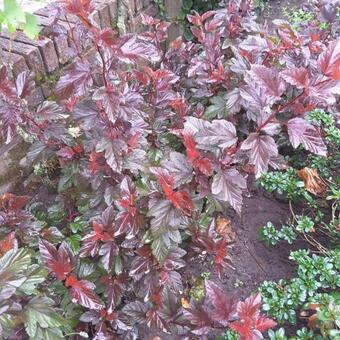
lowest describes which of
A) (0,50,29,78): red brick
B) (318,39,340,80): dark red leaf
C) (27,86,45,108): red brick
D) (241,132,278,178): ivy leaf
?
(27,86,45,108): red brick

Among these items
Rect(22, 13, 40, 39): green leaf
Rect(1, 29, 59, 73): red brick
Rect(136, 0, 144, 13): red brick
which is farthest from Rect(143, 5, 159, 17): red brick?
Rect(22, 13, 40, 39): green leaf

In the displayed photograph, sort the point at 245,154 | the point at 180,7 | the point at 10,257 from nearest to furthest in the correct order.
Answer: the point at 10,257 < the point at 245,154 < the point at 180,7

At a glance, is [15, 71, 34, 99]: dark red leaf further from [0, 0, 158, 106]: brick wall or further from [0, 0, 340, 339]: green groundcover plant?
[0, 0, 158, 106]: brick wall

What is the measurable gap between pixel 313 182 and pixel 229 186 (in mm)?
840

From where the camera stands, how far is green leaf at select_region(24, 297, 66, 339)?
105 centimetres

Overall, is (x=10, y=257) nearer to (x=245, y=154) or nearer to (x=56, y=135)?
(x=56, y=135)

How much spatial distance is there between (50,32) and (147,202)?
82 centimetres

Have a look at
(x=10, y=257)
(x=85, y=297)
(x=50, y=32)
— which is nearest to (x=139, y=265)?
(x=85, y=297)

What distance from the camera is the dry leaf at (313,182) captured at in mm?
1961

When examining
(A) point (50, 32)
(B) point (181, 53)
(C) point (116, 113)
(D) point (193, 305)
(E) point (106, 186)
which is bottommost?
(D) point (193, 305)

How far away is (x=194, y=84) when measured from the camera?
2.03 meters

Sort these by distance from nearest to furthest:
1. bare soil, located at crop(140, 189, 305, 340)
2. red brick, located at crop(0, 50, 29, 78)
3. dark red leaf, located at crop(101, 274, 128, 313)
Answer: dark red leaf, located at crop(101, 274, 128, 313), red brick, located at crop(0, 50, 29, 78), bare soil, located at crop(140, 189, 305, 340)

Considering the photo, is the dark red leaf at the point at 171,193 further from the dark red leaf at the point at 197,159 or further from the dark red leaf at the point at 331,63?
the dark red leaf at the point at 331,63

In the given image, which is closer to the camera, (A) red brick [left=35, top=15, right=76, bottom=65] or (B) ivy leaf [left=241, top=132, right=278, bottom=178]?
(B) ivy leaf [left=241, top=132, right=278, bottom=178]
